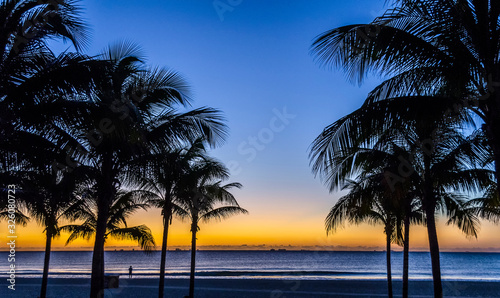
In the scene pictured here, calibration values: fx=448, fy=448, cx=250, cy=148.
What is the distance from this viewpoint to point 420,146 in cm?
1106

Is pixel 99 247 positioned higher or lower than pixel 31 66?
lower

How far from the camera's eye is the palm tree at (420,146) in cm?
630

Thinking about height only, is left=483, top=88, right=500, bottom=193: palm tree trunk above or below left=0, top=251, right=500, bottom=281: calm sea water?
above

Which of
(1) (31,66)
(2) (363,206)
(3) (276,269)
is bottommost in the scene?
(3) (276,269)

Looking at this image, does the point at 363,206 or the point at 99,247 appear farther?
the point at 363,206

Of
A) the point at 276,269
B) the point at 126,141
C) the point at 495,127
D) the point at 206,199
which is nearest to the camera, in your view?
the point at 495,127

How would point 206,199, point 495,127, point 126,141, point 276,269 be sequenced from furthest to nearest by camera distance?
1. point 276,269
2. point 206,199
3. point 126,141
4. point 495,127

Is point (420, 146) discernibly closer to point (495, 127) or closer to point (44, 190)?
point (495, 127)

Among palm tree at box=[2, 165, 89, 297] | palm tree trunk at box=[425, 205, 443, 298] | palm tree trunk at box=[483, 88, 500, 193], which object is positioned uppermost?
palm tree trunk at box=[483, 88, 500, 193]

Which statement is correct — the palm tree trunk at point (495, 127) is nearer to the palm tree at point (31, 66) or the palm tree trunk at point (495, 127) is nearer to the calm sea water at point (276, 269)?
the palm tree at point (31, 66)

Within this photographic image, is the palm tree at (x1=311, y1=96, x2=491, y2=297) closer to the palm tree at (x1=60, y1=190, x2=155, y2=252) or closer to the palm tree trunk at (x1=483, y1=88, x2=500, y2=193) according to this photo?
the palm tree trunk at (x1=483, y1=88, x2=500, y2=193)

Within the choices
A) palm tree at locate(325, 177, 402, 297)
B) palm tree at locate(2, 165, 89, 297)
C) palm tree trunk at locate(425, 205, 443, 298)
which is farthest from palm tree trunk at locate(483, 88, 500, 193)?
palm tree at locate(2, 165, 89, 297)

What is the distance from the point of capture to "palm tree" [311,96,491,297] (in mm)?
6297

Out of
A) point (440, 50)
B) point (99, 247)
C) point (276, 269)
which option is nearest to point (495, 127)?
point (440, 50)
